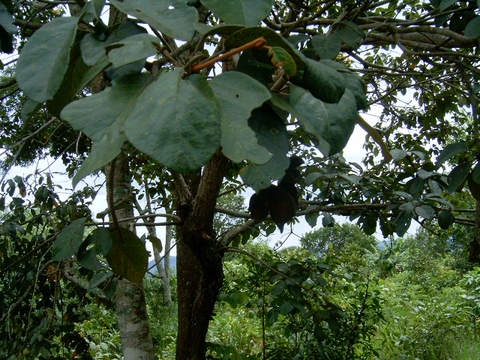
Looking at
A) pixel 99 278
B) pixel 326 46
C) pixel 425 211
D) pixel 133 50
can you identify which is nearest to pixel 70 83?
pixel 133 50

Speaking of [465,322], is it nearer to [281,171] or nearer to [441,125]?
[441,125]

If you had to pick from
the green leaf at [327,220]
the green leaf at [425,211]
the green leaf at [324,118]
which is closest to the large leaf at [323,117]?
the green leaf at [324,118]

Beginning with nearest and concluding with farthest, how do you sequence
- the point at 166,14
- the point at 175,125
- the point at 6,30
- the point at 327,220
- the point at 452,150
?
the point at 175,125 → the point at 166,14 → the point at 6,30 → the point at 452,150 → the point at 327,220

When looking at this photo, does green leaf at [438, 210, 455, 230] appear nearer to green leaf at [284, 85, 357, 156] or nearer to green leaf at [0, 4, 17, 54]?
green leaf at [284, 85, 357, 156]

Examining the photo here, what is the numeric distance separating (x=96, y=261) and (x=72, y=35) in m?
0.48

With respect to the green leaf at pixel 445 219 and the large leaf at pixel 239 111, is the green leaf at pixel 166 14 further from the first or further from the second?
the green leaf at pixel 445 219

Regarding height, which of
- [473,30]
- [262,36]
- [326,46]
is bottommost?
[262,36]

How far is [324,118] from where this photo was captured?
47 centimetres

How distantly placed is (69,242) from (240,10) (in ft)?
1.65

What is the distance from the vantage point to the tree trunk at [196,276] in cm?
117

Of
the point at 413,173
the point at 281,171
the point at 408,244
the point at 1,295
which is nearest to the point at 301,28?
the point at 413,173

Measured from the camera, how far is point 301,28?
1393mm

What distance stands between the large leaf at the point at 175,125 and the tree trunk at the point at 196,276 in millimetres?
777

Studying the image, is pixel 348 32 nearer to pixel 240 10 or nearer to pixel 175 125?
pixel 240 10
